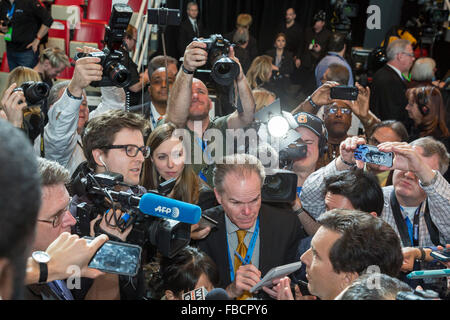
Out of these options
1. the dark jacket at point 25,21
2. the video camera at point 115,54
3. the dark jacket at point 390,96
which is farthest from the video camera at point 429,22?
the video camera at point 115,54

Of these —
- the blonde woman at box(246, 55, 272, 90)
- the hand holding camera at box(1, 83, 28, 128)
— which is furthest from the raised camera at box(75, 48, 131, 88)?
the blonde woman at box(246, 55, 272, 90)

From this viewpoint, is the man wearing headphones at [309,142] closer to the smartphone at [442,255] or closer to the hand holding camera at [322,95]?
the hand holding camera at [322,95]

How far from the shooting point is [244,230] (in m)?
2.27

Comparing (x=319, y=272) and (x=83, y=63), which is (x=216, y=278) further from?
(x=83, y=63)

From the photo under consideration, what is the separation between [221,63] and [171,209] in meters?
1.55

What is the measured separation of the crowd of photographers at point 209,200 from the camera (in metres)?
1.35

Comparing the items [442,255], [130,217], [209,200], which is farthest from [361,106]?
[130,217]

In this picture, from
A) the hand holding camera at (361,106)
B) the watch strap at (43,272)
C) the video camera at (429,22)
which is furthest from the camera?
the video camera at (429,22)

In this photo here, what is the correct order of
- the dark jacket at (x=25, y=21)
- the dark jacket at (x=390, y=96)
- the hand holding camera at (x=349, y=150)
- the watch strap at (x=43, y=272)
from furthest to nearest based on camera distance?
the dark jacket at (x=25, y=21), the dark jacket at (x=390, y=96), the hand holding camera at (x=349, y=150), the watch strap at (x=43, y=272)

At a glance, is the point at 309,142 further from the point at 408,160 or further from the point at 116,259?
the point at 116,259
